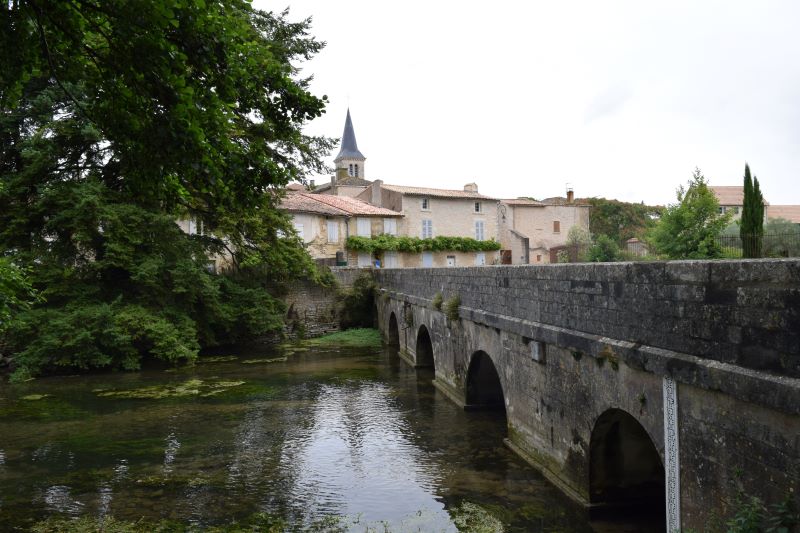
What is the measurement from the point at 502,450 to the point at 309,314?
→ 18.6m

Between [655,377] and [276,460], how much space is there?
22.3ft

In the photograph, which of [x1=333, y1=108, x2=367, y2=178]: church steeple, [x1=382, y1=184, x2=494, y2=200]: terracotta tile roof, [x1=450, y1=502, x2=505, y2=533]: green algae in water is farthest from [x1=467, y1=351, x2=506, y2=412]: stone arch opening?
[x1=333, y1=108, x2=367, y2=178]: church steeple

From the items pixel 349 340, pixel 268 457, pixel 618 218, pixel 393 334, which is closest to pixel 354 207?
pixel 349 340

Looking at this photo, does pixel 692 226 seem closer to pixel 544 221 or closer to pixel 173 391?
pixel 544 221

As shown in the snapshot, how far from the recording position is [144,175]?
7.18 m

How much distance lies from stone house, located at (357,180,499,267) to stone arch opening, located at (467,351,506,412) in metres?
24.7

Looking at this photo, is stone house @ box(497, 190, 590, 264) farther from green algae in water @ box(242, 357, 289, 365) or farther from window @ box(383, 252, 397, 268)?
green algae in water @ box(242, 357, 289, 365)

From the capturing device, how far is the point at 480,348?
455 inches

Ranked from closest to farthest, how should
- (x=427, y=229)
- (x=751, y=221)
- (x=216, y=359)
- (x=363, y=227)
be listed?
(x=216, y=359) → (x=751, y=221) → (x=363, y=227) → (x=427, y=229)

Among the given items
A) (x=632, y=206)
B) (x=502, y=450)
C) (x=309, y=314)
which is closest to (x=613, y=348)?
(x=502, y=450)

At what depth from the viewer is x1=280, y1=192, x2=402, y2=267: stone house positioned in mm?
34000

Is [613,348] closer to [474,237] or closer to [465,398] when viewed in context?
[465,398]

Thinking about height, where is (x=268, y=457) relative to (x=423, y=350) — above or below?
below

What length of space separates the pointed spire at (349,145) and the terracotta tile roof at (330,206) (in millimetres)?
26859
